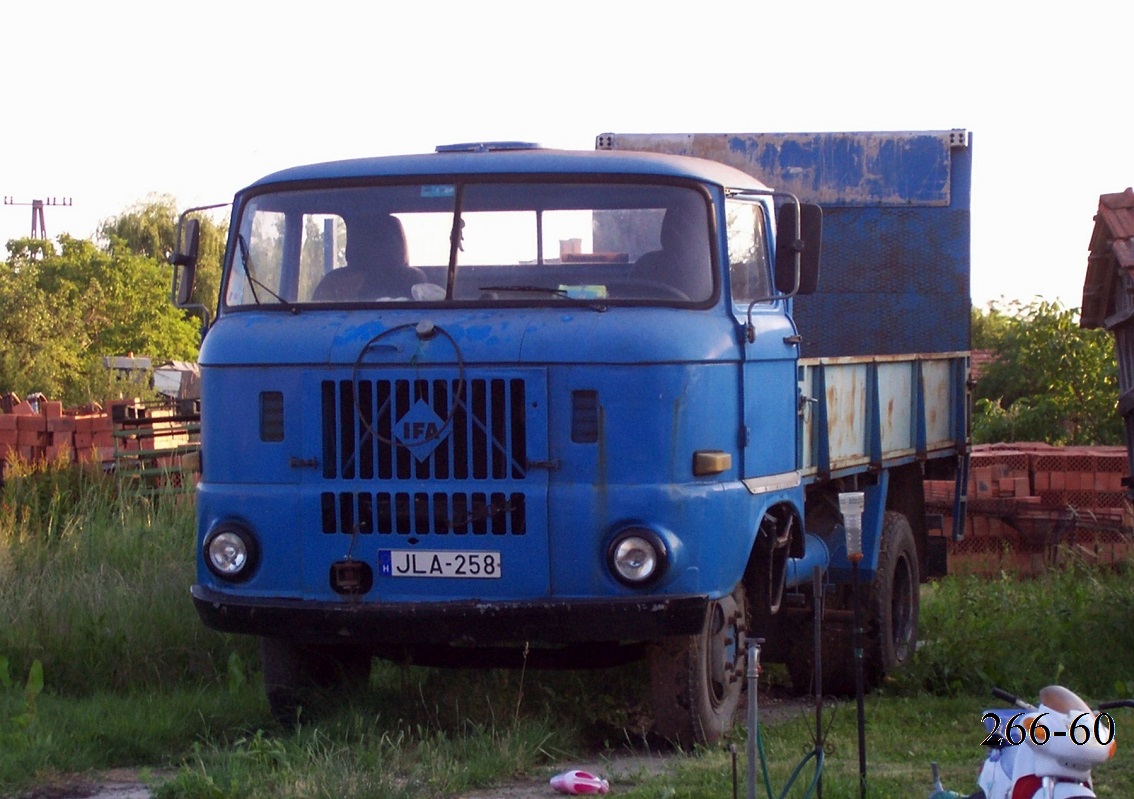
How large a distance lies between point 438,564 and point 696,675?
3.78 ft

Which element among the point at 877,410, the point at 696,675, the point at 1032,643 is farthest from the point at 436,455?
the point at 1032,643

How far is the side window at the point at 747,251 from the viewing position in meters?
6.54

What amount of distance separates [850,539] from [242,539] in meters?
2.42

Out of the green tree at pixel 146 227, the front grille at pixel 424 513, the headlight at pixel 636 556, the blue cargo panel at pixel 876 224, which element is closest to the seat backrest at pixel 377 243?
the front grille at pixel 424 513

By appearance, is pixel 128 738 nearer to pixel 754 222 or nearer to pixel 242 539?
pixel 242 539

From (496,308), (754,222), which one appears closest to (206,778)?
(496,308)

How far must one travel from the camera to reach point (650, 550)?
228 inches

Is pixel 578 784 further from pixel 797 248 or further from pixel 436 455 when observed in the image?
pixel 797 248

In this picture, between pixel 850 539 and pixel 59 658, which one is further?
pixel 59 658

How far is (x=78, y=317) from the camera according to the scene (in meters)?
44.4

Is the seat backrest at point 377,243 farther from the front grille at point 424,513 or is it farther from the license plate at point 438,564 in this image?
the license plate at point 438,564

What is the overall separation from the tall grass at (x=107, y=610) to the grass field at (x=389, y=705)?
0.04 ft

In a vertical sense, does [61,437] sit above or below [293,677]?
above

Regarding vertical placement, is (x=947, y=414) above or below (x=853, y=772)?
above
